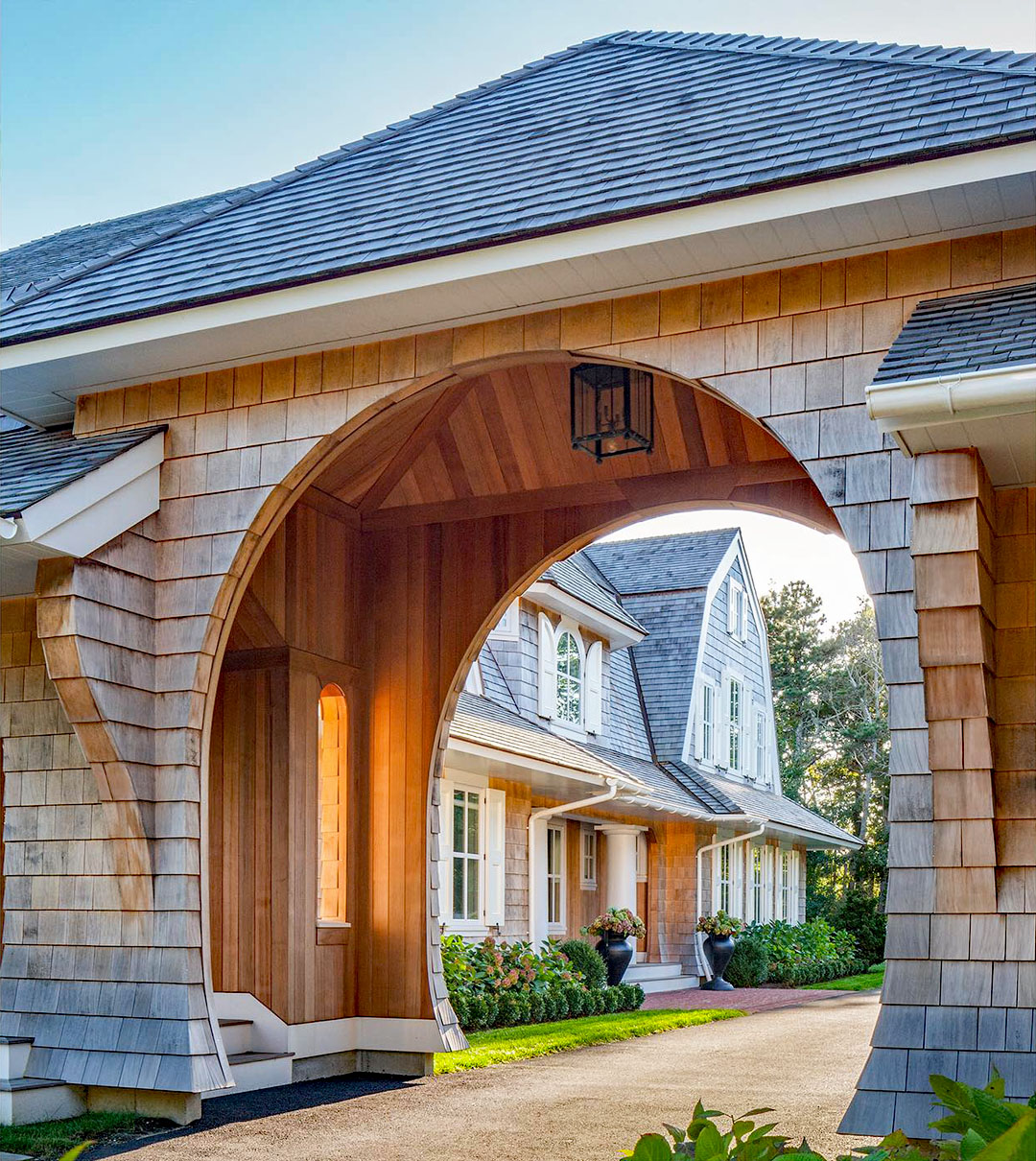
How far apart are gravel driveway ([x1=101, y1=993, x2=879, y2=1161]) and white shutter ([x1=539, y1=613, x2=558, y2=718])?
5.49 meters

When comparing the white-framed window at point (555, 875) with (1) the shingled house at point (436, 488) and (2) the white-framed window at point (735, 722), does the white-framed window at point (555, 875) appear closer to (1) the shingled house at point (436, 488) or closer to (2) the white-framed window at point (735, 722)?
(2) the white-framed window at point (735, 722)

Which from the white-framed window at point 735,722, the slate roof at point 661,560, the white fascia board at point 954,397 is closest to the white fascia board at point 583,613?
the slate roof at point 661,560

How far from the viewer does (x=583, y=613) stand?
53.7ft

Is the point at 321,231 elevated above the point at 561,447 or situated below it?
above

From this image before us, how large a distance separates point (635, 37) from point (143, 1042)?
605 centimetres

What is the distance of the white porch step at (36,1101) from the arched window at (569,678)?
32.1 ft

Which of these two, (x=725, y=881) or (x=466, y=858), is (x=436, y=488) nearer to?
(x=466, y=858)

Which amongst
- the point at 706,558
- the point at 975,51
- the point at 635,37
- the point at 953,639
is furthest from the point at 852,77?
the point at 706,558

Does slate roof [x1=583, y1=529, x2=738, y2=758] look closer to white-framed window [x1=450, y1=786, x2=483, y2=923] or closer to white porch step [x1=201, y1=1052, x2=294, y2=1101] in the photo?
white-framed window [x1=450, y1=786, x2=483, y2=923]

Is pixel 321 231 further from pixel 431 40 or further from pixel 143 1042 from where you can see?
pixel 431 40

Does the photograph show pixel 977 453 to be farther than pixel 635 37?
No

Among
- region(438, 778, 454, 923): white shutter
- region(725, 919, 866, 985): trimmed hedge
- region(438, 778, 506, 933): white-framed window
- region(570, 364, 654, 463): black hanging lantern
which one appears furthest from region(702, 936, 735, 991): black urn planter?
region(570, 364, 654, 463): black hanging lantern

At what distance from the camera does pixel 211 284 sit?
6480 mm

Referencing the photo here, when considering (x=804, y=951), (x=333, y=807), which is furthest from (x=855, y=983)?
(x=333, y=807)
